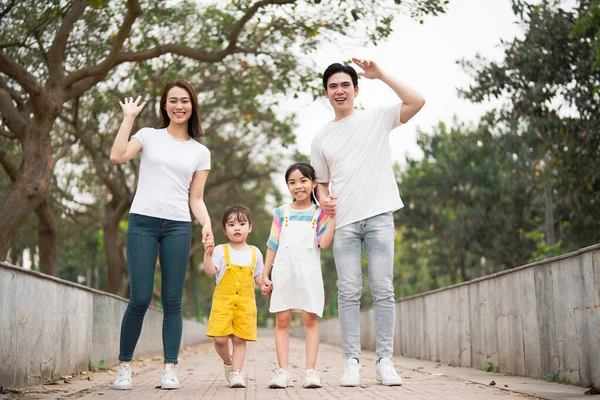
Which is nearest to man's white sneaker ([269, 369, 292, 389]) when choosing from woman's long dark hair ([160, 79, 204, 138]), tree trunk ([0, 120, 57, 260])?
woman's long dark hair ([160, 79, 204, 138])

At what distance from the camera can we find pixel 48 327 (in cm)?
692

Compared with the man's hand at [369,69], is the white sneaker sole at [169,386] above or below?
below

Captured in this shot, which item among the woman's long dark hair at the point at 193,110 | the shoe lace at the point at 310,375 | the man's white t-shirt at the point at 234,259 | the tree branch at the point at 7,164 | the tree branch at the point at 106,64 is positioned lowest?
the shoe lace at the point at 310,375

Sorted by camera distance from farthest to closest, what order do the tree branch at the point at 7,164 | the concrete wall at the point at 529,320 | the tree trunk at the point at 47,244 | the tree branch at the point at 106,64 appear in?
the tree trunk at the point at 47,244 < the tree branch at the point at 7,164 < the tree branch at the point at 106,64 < the concrete wall at the point at 529,320

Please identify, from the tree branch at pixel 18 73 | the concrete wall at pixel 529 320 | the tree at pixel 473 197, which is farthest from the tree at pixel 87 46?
the tree at pixel 473 197

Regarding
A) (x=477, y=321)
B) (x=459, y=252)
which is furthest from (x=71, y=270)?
(x=477, y=321)

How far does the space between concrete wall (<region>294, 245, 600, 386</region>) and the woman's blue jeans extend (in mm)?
3044

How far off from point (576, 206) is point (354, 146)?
14680 millimetres

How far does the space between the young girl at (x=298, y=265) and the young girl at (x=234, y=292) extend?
0.32 m

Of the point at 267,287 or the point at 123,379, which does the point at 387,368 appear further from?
the point at 123,379

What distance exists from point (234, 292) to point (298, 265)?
71cm

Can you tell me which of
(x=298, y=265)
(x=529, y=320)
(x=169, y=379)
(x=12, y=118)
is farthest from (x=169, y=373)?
(x=12, y=118)

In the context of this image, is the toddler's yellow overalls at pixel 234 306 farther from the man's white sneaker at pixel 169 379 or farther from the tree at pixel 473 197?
the tree at pixel 473 197

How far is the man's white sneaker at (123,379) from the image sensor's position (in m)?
6.08
